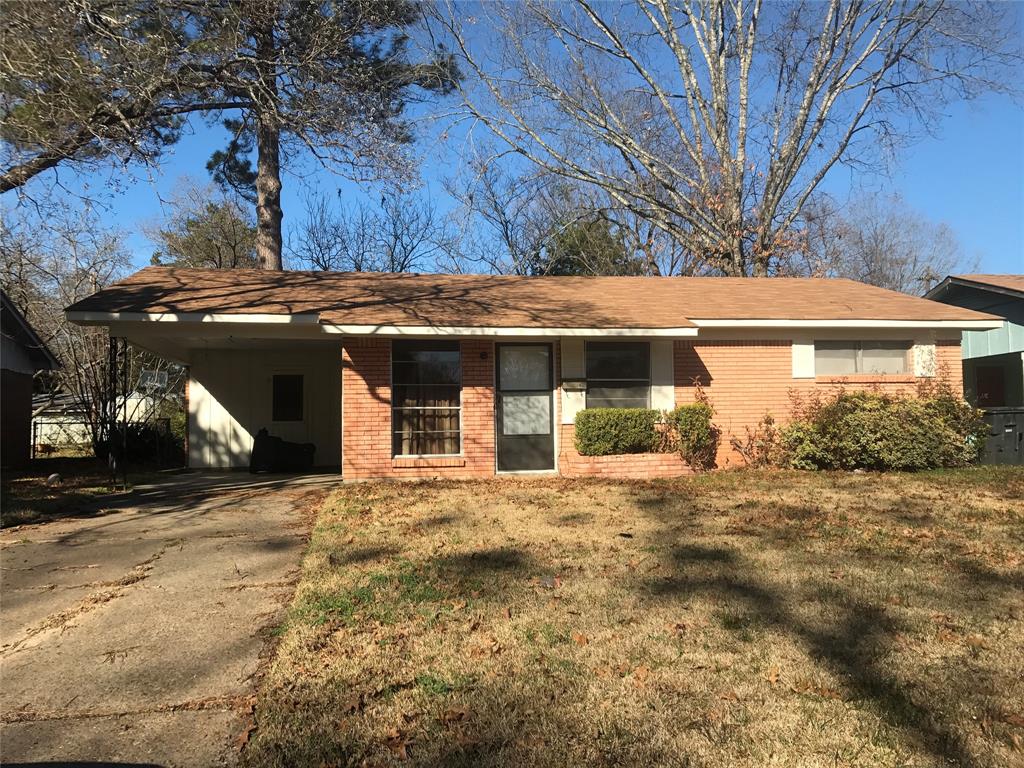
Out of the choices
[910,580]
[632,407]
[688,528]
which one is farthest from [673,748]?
[632,407]

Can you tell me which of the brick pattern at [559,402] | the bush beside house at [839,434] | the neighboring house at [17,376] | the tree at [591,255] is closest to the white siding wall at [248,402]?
the brick pattern at [559,402]

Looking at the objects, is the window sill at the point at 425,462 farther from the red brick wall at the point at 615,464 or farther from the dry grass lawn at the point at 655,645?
the dry grass lawn at the point at 655,645

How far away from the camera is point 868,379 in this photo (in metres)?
12.8

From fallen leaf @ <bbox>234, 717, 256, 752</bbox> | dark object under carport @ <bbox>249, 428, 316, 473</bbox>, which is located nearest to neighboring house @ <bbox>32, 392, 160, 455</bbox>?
dark object under carport @ <bbox>249, 428, 316, 473</bbox>

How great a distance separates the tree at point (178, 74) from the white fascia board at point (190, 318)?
6.35 ft

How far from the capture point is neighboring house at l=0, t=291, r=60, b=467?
51.8ft

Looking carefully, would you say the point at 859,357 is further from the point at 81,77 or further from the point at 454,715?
the point at 81,77

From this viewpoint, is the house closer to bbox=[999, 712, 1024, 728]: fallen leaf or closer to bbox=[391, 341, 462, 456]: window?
bbox=[391, 341, 462, 456]: window

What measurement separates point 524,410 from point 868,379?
6.25 metres

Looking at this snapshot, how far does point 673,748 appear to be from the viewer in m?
3.04

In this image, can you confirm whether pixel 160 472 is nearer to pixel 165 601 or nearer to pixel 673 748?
pixel 165 601

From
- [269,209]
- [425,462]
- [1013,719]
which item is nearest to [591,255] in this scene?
[269,209]

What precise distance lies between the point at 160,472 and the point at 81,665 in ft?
35.4

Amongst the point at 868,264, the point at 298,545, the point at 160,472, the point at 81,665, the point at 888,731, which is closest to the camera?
the point at 888,731
